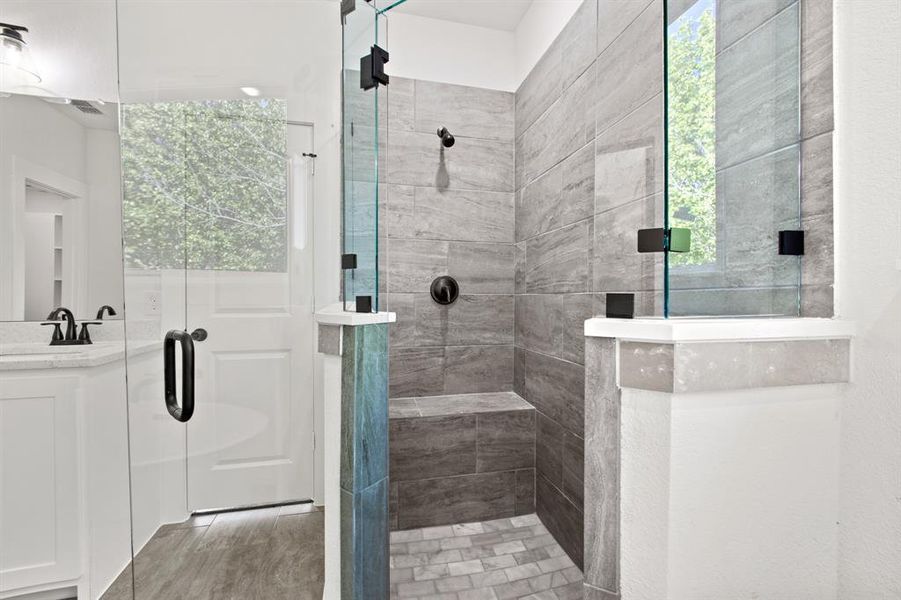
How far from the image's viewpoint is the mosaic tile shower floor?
5.08ft

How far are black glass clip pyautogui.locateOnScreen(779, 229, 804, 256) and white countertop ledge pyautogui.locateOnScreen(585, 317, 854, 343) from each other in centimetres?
17

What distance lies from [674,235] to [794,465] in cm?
50

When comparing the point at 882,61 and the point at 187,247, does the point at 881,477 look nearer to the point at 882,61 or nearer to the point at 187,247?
the point at 882,61

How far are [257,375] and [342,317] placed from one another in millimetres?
308

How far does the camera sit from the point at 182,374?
1041mm

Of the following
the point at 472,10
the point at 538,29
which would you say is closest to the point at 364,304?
the point at 538,29

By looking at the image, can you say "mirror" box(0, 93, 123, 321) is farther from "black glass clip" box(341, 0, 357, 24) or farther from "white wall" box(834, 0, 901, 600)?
"white wall" box(834, 0, 901, 600)

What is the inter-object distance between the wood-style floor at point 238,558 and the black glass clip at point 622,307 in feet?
3.29

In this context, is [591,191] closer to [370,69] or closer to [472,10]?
[370,69]

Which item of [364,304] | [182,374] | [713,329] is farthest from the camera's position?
[364,304]

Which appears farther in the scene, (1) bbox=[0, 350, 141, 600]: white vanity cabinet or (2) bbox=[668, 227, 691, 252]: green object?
(1) bbox=[0, 350, 141, 600]: white vanity cabinet

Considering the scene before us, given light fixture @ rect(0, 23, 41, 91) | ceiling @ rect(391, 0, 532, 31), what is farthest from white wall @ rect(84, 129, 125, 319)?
ceiling @ rect(391, 0, 532, 31)

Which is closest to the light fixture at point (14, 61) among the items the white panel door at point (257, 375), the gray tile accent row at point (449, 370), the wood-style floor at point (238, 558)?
the white panel door at point (257, 375)

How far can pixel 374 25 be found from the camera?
1.21 meters
